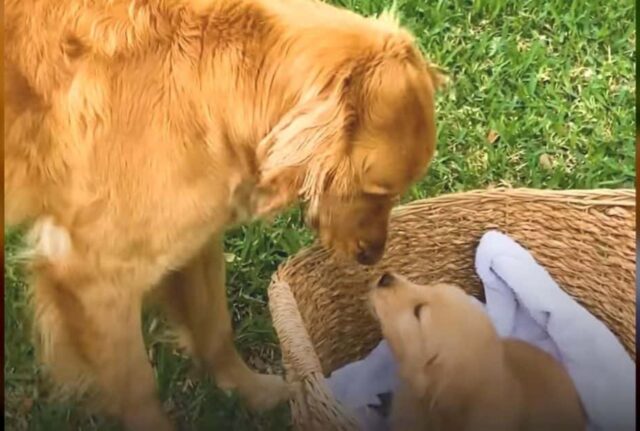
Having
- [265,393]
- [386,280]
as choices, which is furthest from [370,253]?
[265,393]

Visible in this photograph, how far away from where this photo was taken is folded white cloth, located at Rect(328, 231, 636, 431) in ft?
6.66

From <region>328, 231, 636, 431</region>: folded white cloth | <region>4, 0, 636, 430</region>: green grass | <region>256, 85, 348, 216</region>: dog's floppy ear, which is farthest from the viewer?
<region>328, 231, 636, 431</region>: folded white cloth

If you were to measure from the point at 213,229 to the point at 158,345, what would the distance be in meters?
0.35

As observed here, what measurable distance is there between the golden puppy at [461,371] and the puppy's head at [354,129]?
0.28 meters

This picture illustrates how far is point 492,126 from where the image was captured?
2002 mm

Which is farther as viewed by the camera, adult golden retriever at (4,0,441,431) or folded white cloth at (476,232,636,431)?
folded white cloth at (476,232,636,431)

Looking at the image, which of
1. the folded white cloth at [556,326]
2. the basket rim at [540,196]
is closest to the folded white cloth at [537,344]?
the folded white cloth at [556,326]

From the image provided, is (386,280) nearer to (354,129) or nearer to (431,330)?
(431,330)

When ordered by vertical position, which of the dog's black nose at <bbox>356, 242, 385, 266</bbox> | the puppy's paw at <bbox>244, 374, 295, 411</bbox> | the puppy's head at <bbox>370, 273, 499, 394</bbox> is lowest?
the puppy's paw at <bbox>244, 374, 295, 411</bbox>

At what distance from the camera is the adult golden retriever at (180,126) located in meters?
1.75

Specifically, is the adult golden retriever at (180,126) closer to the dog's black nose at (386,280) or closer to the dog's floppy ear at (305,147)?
the dog's floppy ear at (305,147)

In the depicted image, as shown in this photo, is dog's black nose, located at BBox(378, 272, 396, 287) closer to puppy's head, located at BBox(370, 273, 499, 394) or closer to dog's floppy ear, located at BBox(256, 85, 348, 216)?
puppy's head, located at BBox(370, 273, 499, 394)

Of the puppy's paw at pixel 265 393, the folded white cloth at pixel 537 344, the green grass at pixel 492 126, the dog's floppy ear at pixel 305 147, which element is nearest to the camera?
the dog's floppy ear at pixel 305 147

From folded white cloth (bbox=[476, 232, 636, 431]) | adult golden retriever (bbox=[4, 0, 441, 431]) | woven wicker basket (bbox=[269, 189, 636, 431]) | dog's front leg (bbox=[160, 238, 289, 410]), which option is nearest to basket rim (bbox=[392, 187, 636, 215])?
woven wicker basket (bbox=[269, 189, 636, 431])
